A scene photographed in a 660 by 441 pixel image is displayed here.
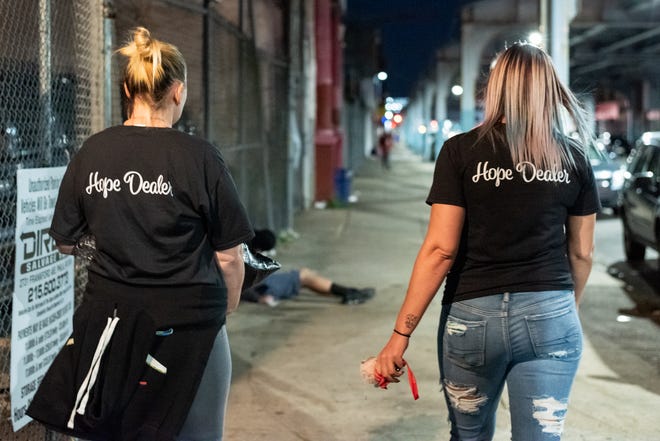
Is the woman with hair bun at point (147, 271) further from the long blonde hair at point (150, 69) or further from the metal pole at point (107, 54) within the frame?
the metal pole at point (107, 54)

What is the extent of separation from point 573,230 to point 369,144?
207ft

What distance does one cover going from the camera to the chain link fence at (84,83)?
411cm

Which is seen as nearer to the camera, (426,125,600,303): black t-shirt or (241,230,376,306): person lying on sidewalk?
(426,125,600,303): black t-shirt

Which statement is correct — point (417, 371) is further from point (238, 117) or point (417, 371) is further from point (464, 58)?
point (464, 58)

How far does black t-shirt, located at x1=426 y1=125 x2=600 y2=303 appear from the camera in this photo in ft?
9.66

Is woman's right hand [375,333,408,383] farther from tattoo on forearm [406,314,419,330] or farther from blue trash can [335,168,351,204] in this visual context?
blue trash can [335,168,351,204]

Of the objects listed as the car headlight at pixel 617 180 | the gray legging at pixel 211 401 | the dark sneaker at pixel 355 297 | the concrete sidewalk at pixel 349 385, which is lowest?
the concrete sidewalk at pixel 349 385

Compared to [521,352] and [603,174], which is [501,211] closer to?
[521,352]

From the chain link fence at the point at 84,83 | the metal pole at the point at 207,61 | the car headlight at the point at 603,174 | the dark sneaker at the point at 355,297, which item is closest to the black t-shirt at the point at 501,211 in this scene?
the chain link fence at the point at 84,83

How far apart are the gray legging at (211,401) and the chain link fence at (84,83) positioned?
1.34 meters

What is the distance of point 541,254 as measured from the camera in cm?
299

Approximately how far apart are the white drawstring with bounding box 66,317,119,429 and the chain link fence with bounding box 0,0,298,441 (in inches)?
49.1

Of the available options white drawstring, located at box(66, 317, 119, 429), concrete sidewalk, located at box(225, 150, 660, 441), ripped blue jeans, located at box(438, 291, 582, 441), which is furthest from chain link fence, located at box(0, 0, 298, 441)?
ripped blue jeans, located at box(438, 291, 582, 441)

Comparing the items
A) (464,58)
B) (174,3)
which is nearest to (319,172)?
(174,3)
